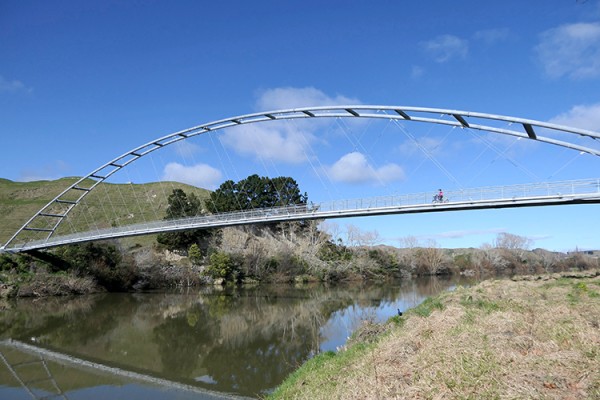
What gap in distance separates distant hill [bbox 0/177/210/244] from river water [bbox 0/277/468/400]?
103 ft

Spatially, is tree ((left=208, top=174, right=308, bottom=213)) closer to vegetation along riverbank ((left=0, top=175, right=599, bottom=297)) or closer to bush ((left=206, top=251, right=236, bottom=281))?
vegetation along riverbank ((left=0, top=175, right=599, bottom=297))

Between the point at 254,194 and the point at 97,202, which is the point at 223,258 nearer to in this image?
the point at 254,194

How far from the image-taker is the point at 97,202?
6788 centimetres

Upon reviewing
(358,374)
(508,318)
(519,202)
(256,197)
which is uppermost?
(256,197)

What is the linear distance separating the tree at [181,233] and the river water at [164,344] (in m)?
17.9

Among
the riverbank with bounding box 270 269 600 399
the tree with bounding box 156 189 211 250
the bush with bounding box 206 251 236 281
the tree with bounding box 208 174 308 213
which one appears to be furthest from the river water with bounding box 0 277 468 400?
the tree with bounding box 208 174 308 213

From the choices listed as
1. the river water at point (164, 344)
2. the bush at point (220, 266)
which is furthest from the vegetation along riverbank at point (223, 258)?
the river water at point (164, 344)

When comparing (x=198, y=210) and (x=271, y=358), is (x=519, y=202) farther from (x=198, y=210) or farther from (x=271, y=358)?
Answer: (x=198, y=210)

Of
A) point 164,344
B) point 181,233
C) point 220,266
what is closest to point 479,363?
point 164,344

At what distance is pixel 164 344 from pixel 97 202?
5792 centimetres

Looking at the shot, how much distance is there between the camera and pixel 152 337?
18266 mm

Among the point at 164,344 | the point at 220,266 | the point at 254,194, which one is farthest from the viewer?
the point at 254,194

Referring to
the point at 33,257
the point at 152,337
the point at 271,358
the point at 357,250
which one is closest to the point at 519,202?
the point at 271,358

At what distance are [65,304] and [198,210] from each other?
80.2 feet
